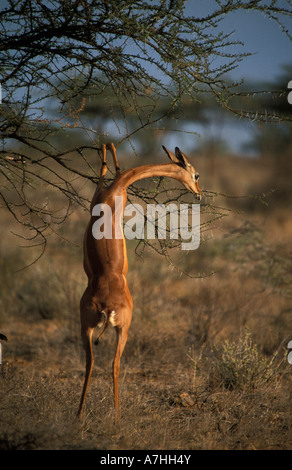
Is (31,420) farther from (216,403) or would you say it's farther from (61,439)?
(216,403)

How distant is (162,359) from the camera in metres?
7.75

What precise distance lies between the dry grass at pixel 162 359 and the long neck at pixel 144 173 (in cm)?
175

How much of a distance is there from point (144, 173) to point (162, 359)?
16.1 ft

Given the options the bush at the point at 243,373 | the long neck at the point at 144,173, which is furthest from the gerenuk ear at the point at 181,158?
the bush at the point at 243,373

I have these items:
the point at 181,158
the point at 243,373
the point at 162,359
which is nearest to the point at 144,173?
the point at 181,158

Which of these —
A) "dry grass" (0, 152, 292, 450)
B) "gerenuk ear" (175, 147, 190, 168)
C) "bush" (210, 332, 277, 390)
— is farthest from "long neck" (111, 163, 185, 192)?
"bush" (210, 332, 277, 390)

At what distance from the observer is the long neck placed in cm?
335

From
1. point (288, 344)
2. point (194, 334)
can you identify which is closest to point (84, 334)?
point (288, 344)

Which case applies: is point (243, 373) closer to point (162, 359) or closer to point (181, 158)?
point (162, 359)

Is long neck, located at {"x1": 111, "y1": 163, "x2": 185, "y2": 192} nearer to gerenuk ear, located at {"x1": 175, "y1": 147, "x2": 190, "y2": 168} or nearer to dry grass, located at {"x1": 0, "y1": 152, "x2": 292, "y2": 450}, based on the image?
gerenuk ear, located at {"x1": 175, "y1": 147, "x2": 190, "y2": 168}

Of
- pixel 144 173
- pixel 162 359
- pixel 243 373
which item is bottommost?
pixel 162 359

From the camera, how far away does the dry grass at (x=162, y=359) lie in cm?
401

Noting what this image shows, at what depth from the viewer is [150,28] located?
14.4 feet
